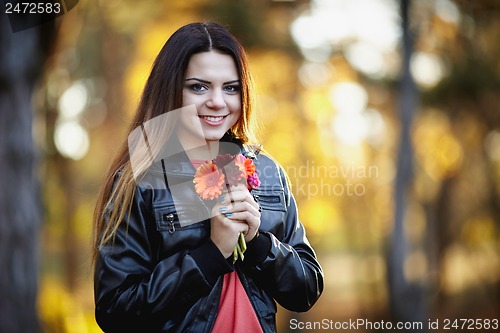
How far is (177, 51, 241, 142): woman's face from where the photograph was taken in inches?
71.9

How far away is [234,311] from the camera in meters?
1.79

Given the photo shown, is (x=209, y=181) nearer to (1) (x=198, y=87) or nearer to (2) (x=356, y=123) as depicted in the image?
(1) (x=198, y=87)

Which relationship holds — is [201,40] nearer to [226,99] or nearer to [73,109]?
[226,99]

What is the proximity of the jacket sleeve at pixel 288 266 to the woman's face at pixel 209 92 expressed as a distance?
12.7 inches

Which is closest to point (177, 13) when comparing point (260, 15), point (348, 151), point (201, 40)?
point (260, 15)

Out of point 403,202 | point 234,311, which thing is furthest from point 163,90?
point 403,202

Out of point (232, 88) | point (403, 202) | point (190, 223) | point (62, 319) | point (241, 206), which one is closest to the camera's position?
point (241, 206)

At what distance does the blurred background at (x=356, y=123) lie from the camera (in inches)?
294

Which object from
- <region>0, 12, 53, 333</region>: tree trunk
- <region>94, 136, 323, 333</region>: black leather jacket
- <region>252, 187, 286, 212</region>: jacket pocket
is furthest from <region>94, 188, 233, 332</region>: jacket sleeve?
<region>0, 12, 53, 333</region>: tree trunk

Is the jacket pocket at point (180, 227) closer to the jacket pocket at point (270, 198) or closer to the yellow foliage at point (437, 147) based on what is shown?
the jacket pocket at point (270, 198)

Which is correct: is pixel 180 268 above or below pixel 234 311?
above

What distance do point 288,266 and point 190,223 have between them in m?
0.30

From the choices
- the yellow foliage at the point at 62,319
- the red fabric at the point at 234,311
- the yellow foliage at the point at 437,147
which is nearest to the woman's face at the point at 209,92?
the red fabric at the point at 234,311

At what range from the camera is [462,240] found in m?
12.5
